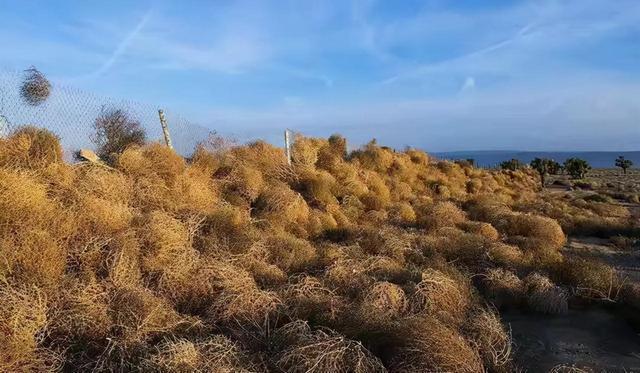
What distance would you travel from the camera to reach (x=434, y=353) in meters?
5.65

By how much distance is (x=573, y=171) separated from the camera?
45.3 meters

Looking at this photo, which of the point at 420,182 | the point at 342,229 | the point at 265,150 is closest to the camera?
the point at 342,229

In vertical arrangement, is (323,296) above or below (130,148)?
below

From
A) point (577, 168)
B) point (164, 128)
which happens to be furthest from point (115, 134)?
point (577, 168)

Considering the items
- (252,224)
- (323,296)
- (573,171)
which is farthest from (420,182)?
(573,171)

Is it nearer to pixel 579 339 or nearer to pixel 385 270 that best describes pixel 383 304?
pixel 385 270

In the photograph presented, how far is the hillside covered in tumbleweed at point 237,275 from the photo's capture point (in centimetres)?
580

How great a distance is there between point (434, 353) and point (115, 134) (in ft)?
30.6

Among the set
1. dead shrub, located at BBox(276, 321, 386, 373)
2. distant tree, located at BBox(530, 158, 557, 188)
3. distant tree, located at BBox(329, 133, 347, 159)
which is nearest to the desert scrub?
dead shrub, located at BBox(276, 321, 386, 373)

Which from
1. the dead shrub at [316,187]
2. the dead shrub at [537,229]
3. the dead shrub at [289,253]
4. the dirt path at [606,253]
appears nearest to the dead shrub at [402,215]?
the dead shrub at [316,187]

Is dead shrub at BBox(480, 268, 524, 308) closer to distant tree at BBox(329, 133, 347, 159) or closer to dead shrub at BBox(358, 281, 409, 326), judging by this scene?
dead shrub at BBox(358, 281, 409, 326)

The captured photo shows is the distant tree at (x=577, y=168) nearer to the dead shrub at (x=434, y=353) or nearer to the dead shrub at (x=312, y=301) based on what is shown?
the dead shrub at (x=312, y=301)

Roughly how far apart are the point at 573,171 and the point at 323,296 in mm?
43239

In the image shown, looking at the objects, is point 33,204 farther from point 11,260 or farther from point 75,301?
point 75,301
